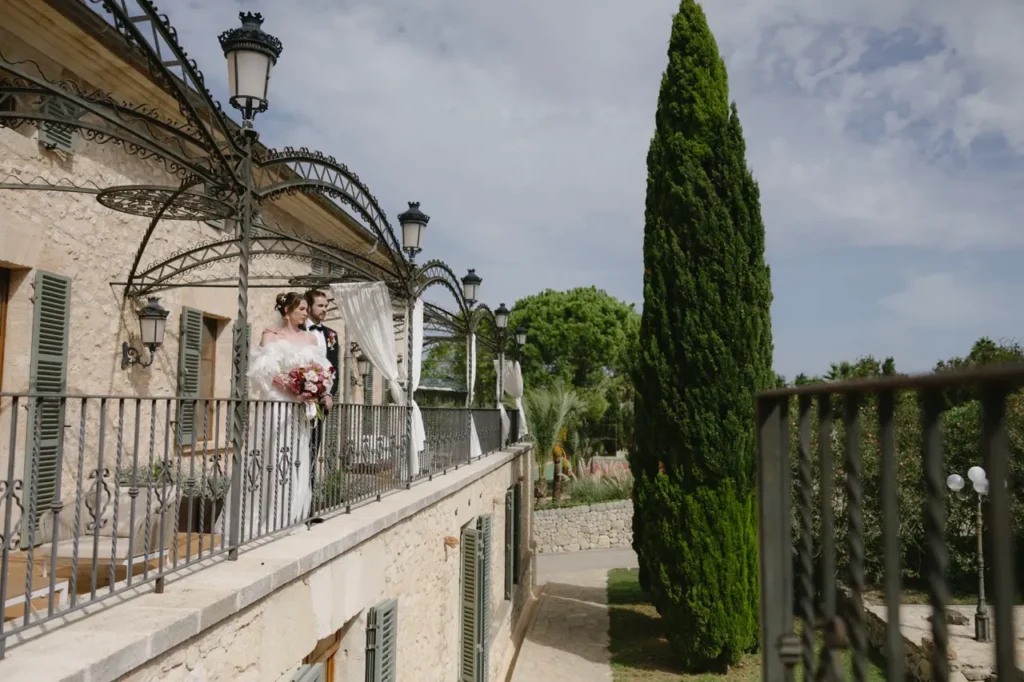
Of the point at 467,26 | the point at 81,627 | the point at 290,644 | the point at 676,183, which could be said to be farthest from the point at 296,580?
the point at 676,183

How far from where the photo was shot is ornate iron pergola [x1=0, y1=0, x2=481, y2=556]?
428 cm

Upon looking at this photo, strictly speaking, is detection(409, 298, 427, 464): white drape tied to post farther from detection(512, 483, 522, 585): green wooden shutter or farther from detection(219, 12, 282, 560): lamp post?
detection(512, 483, 522, 585): green wooden shutter

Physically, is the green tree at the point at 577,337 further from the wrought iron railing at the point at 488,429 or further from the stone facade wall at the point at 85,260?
the stone facade wall at the point at 85,260

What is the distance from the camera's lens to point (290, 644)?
4266 mm

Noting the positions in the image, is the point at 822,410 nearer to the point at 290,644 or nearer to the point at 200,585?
the point at 200,585

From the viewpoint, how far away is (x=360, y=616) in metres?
5.57

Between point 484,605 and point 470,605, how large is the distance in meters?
0.30

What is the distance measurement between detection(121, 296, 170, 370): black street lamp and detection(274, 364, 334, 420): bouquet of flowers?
367 centimetres

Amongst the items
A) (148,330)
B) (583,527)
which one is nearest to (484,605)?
(148,330)

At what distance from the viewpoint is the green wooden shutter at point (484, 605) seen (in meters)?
9.36

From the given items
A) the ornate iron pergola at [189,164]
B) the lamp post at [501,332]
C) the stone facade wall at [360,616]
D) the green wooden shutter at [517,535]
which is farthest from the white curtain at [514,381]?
the ornate iron pergola at [189,164]

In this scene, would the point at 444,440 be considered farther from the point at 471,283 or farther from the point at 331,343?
the point at 471,283

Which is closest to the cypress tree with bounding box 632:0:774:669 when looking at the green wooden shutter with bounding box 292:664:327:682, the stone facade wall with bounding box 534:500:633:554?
the green wooden shutter with bounding box 292:664:327:682

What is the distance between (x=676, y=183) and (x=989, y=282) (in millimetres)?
4669
